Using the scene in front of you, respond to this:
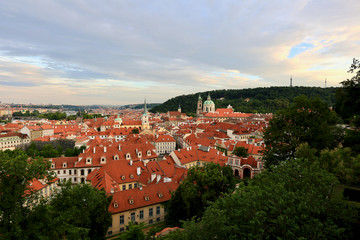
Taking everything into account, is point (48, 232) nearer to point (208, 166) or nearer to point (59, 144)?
point (208, 166)

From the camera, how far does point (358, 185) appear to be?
1694cm

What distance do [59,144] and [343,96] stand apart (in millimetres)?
67382

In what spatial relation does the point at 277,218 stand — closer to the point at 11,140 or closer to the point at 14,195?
the point at 14,195

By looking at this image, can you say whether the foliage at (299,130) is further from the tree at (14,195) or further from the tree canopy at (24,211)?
the tree at (14,195)

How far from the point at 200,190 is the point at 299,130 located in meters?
13.2

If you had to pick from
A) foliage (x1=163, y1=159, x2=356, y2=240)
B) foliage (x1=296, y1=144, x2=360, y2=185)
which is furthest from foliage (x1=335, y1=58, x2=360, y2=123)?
foliage (x1=163, y1=159, x2=356, y2=240)

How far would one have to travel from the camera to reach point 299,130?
23578 millimetres


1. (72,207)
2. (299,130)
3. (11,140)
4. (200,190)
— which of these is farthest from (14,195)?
(11,140)

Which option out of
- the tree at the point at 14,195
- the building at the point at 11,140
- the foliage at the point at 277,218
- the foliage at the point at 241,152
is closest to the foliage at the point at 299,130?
the foliage at the point at 277,218

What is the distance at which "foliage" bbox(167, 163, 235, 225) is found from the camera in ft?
63.4

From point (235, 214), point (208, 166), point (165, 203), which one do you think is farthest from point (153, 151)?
point (235, 214)

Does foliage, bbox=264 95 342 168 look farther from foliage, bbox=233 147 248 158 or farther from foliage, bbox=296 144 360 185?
foliage, bbox=233 147 248 158

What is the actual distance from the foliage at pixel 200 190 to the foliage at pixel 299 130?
21.5 ft

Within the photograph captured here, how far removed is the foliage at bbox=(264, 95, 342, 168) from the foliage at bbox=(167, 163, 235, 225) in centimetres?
654
